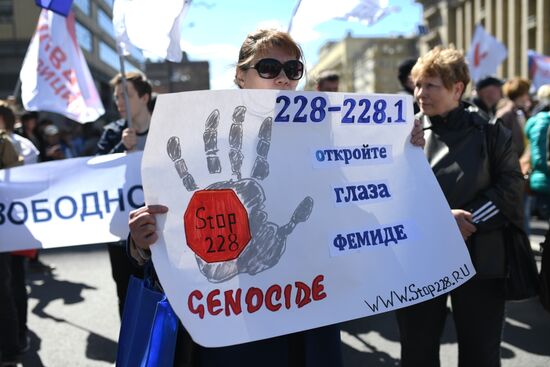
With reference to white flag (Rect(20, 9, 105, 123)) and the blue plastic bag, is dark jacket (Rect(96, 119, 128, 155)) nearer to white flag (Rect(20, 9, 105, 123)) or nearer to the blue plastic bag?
white flag (Rect(20, 9, 105, 123))

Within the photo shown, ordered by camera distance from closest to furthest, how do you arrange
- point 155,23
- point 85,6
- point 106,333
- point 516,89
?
1. point 155,23
2. point 106,333
3. point 516,89
4. point 85,6

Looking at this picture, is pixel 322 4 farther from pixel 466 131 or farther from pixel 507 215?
pixel 507 215

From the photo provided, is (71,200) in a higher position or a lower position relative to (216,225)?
Answer: lower

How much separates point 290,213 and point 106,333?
334 centimetres

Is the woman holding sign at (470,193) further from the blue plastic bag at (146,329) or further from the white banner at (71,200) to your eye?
the white banner at (71,200)

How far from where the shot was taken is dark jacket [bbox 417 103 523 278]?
2447 mm

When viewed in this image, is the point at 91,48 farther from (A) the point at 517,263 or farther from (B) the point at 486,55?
(A) the point at 517,263

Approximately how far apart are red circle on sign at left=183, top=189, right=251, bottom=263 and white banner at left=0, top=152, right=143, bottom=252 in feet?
7.17

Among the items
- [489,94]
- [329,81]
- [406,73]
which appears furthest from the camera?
[489,94]

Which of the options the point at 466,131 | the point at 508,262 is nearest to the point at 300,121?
the point at 466,131

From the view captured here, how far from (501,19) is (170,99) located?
50.7 m

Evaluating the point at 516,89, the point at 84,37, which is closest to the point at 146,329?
the point at 516,89

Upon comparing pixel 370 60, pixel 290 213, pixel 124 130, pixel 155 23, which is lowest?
pixel 370 60

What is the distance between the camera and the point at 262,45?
185 cm
